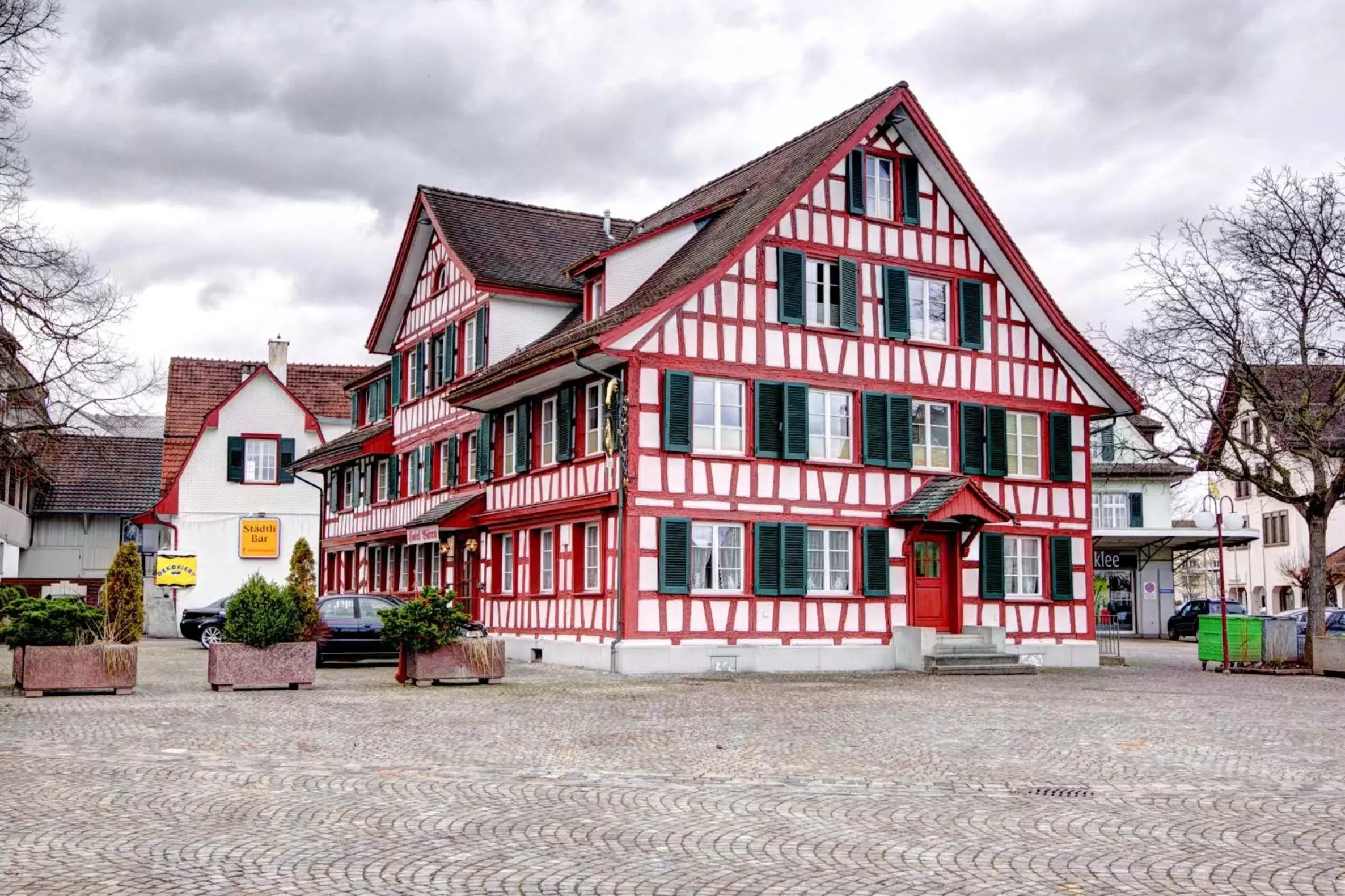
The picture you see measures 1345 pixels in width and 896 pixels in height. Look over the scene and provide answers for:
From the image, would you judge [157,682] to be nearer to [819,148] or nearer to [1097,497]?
[819,148]

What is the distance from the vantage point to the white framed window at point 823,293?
27938 millimetres

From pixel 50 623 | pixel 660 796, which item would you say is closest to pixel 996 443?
pixel 50 623

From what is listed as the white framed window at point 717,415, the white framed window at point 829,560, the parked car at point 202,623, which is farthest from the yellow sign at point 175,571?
the white framed window at point 829,560

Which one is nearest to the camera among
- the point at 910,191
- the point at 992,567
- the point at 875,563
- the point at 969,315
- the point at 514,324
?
the point at 875,563

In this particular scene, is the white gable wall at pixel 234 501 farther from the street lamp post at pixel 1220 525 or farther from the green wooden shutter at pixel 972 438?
the street lamp post at pixel 1220 525

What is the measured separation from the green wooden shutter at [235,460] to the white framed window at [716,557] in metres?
27.5

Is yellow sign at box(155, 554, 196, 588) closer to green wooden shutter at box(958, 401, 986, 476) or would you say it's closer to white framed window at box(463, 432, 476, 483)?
white framed window at box(463, 432, 476, 483)

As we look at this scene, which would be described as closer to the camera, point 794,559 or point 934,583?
point 794,559

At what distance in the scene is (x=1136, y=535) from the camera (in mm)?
56375

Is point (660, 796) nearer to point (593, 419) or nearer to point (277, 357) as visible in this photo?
point (593, 419)

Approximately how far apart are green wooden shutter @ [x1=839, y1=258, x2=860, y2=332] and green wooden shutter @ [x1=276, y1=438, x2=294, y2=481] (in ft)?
88.9

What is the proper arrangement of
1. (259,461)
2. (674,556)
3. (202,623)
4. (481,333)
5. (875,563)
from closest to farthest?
(674,556) < (875,563) < (481,333) < (202,623) < (259,461)

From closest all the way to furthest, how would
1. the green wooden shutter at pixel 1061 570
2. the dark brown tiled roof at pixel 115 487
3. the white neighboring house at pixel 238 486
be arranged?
the green wooden shutter at pixel 1061 570
the white neighboring house at pixel 238 486
the dark brown tiled roof at pixel 115 487

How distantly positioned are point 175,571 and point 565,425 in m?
25.0
